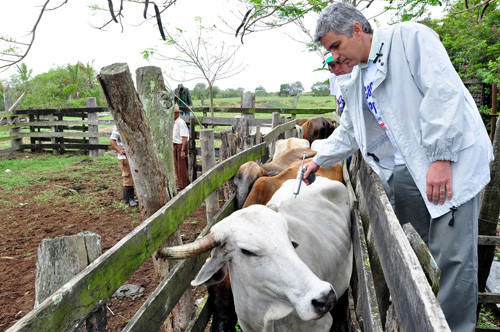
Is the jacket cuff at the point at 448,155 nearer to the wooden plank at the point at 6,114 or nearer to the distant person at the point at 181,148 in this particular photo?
the distant person at the point at 181,148

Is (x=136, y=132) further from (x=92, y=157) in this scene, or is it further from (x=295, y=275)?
(x=92, y=157)

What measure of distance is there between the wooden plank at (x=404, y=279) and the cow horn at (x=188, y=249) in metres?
0.98

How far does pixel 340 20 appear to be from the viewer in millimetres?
2166

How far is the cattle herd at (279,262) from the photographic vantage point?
2006 mm

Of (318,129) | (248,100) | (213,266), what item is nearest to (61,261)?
(213,266)

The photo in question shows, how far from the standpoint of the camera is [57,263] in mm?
1359

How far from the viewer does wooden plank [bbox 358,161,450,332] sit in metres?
1.00

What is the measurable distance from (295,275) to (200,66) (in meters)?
7.95

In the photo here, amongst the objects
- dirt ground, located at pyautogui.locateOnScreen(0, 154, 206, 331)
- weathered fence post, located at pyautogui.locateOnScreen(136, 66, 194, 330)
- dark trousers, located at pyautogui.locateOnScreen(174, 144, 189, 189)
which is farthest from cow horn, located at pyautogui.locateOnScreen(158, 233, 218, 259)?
dark trousers, located at pyautogui.locateOnScreen(174, 144, 189, 189)

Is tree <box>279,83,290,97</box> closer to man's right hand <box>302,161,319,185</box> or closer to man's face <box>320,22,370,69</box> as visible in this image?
man's right hand <box>302,161,319,185</box>

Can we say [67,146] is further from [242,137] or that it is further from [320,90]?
[320,90]

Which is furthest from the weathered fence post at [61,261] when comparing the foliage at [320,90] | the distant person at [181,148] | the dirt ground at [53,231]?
the foliage at [320,90]

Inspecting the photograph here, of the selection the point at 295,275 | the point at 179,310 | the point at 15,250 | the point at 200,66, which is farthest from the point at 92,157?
the point at 295,275

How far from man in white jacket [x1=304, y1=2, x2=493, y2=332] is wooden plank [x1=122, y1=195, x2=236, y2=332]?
1503 mm
